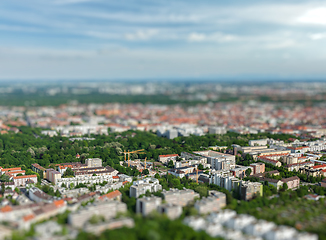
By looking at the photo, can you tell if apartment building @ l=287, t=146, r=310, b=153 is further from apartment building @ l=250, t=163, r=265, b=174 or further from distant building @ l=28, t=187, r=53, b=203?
distant building @ l=28, t=187, r=53, b=203

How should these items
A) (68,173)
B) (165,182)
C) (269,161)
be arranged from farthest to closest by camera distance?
1. (269,161)
2. (68,173)
3. (165,182)

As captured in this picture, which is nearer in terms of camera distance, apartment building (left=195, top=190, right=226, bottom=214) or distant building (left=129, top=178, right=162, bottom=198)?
apartment building (left=195, top=190, right=226, bottom=214)

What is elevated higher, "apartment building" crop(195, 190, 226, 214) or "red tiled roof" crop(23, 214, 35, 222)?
"red tiled roof" crop(23, 214, 35, 222)

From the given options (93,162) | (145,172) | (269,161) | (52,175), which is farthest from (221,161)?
(52,175)

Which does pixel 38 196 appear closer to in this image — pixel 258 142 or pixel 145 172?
pixel 145 172

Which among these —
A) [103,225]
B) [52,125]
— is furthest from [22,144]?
[103,225]

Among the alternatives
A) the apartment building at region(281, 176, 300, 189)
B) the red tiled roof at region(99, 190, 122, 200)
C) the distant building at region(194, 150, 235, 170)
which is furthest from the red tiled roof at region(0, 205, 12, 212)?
the apartment building at region(281, 176, 300, 189)

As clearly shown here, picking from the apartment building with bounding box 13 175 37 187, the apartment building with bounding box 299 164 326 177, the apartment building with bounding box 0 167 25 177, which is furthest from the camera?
the apartment building with bounding box 299 164 326 177

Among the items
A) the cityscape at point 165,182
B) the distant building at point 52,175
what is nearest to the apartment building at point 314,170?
the cityscape at point 165,182

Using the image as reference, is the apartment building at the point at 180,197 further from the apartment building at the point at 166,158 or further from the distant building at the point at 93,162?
the apartment building at the point at 166,158

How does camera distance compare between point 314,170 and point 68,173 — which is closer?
point 68,173

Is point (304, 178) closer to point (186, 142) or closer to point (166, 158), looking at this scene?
point (166, 158)

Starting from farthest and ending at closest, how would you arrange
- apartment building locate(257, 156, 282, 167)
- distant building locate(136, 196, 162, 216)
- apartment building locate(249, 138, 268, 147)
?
apartment building locate(249, 138, 268, 147)
apartment building locate(257, 156, 282, 167)
distant building locate(136, 196, 162, 216)
